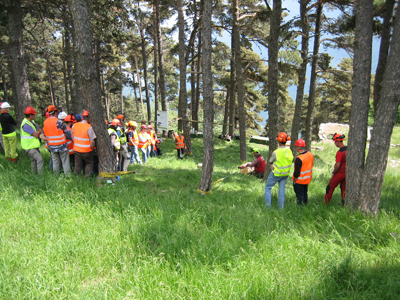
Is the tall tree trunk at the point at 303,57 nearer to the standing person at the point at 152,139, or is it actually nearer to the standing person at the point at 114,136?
the standing person at the point at 152,139

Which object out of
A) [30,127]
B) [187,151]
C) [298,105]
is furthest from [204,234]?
[298,105]

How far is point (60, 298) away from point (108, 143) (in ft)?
12.8

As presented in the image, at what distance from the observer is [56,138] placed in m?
6.03

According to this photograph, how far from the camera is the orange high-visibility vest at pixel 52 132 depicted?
5953mm

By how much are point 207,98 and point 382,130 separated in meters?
3.74

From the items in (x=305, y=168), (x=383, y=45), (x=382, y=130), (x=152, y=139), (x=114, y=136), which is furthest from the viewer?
(x=152, y=139)

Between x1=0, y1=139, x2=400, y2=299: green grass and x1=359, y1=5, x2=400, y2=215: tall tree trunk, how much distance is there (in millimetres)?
452

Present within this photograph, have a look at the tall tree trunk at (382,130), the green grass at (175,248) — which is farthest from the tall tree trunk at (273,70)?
the tall tree trunk at (382,130)

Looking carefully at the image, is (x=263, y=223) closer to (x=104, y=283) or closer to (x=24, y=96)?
(x=104, y=283)

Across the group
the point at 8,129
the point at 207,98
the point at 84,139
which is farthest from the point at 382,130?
the point at 8,129

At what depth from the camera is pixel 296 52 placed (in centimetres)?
1162

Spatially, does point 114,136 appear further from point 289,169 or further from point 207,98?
point 289,169

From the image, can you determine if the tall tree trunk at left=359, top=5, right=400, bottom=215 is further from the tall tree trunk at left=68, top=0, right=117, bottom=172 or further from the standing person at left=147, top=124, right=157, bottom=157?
the standing person at left=147, top=124, right=157, bottom=157

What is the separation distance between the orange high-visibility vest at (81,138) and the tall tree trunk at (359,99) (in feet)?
20.0
